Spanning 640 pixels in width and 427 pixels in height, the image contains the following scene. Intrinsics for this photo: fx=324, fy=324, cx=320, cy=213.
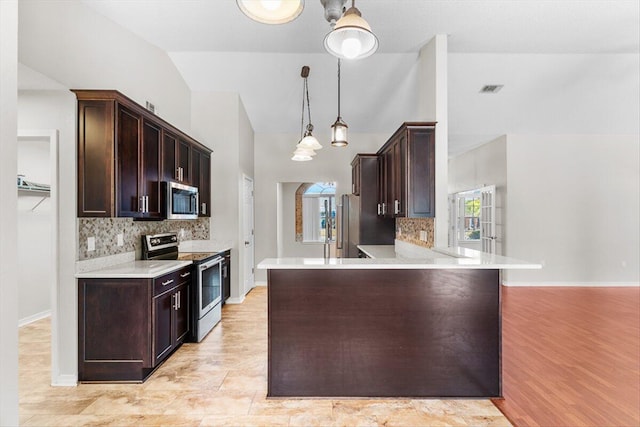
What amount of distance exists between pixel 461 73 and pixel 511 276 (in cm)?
385

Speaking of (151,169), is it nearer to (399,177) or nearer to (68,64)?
(68,64)

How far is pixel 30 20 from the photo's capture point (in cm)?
238

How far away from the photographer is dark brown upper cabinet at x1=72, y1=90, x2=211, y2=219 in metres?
2.73

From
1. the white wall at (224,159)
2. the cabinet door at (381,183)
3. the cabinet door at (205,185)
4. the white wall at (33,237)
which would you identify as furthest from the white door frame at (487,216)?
the white wall at (33,237)

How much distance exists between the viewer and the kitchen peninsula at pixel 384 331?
250 cm

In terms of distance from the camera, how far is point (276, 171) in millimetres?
6445

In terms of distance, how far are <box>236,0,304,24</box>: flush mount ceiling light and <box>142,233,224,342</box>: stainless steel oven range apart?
9.51 feet

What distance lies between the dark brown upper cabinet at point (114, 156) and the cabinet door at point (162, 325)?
84 centimetres

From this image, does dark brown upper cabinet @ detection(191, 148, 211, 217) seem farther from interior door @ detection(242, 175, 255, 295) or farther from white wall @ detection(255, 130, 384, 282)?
white wall @ detection(255, 130, 384, 282)

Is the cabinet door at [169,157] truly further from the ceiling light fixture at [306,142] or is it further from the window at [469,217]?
the window at [469,217]

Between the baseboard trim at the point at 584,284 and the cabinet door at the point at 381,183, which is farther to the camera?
the baseboard trim at the point at 584,284

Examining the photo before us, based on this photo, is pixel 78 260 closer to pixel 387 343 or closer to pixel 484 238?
pixel 387 343

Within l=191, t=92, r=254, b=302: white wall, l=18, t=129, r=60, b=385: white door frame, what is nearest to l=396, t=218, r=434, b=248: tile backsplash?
l=191, t=92, r=254, b=302: white wall

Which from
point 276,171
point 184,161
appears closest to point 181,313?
point 184,161
